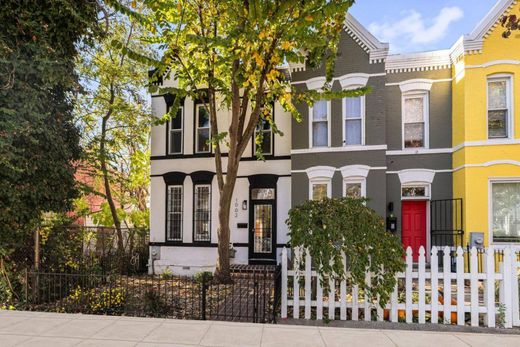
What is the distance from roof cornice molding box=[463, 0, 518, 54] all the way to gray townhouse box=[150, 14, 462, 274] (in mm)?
1081

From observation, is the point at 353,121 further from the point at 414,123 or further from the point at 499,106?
the point at 499,106

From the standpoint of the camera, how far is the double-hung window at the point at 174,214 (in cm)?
1334

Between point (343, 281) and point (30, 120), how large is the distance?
6790 millimetres

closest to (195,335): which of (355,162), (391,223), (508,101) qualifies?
(355,162)

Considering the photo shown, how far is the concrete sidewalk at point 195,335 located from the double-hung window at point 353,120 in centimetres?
736

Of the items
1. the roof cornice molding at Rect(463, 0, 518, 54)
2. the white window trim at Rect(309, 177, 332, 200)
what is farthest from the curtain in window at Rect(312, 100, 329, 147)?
the roof cornice molding at Rect(463, 0, 518, 54)

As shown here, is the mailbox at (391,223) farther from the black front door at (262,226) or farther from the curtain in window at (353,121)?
the black front door at (262,226)

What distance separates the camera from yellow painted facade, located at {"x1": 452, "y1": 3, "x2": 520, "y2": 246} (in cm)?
1016

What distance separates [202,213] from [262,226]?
2.32 m

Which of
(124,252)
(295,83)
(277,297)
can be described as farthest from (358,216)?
(124,252)

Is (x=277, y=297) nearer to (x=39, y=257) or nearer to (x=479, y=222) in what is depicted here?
(x=39, y=257)

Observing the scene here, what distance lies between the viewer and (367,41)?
11.4 meters

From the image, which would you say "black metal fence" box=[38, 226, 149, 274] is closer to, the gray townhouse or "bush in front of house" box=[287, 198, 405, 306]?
the gray townhouse

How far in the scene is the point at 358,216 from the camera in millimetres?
6309
